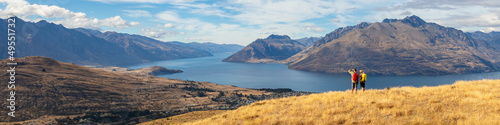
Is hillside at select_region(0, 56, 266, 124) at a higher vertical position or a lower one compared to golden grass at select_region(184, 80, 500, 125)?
lower

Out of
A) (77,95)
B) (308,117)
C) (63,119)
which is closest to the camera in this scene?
(308,117)

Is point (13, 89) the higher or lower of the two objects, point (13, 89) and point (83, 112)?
the higher

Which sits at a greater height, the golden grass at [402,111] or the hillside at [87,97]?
the golden grass at [402,111]

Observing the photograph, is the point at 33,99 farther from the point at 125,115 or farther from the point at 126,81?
the point at 126,81

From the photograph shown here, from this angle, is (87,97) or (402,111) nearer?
(402,111)

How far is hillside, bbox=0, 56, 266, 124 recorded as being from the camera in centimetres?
9288

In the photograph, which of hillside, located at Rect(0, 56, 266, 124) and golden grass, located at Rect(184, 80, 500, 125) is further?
hillside, located at Rect(0, 56, 266, 124)

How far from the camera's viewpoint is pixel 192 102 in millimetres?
126938

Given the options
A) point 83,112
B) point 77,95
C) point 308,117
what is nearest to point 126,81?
point 77,95

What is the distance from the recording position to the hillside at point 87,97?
92875 mm

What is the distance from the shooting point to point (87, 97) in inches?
4624

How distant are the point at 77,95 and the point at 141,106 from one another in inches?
1339

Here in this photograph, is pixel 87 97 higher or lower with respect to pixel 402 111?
lower

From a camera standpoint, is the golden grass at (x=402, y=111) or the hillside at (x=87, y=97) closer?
the golden grass at (x=402, y=111)
